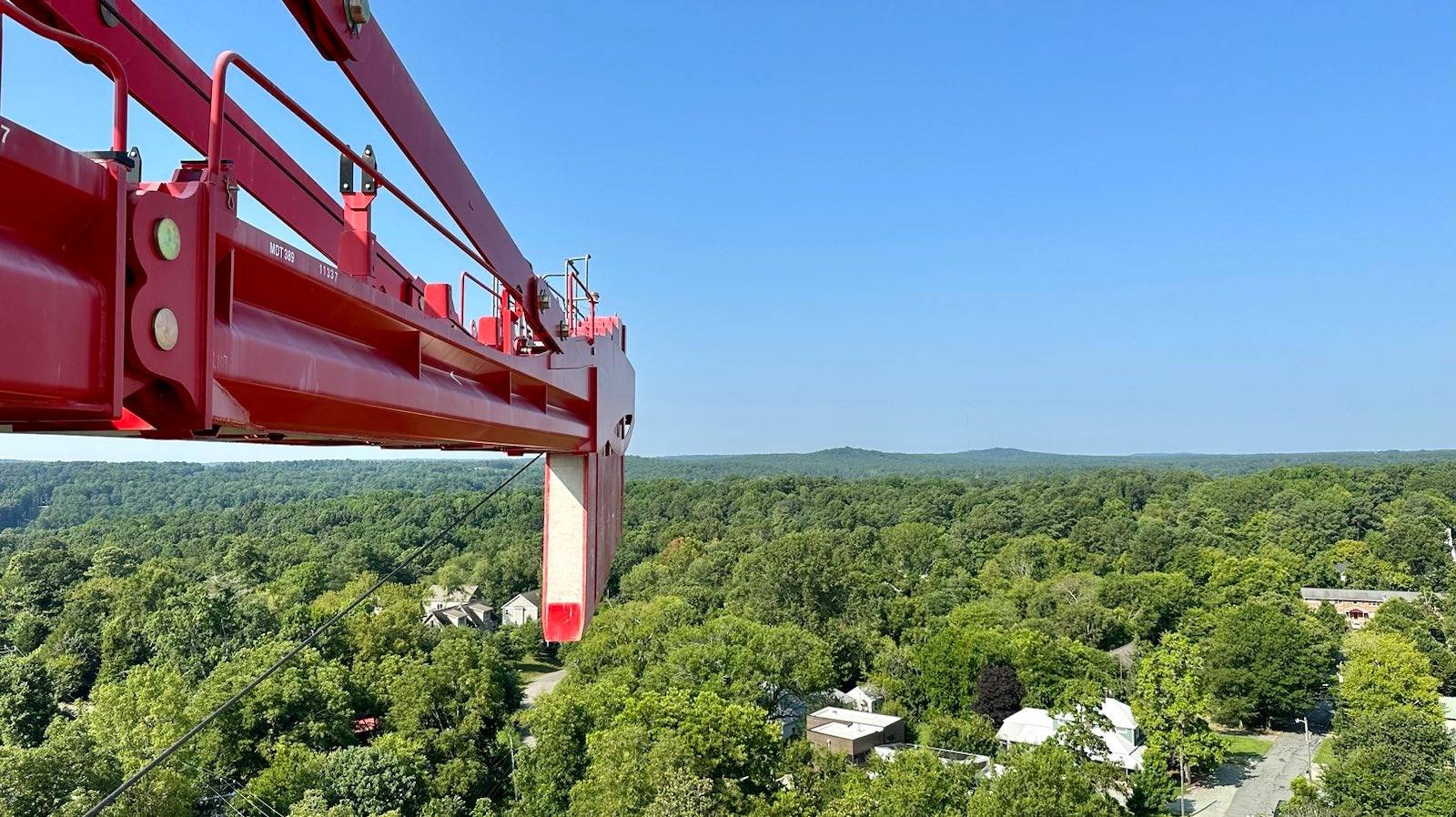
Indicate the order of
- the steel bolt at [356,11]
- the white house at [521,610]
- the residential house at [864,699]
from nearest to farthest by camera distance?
1. the steel bolt at [356,11]
2. the residential house at [864,699]
3. the white house at [521,610]

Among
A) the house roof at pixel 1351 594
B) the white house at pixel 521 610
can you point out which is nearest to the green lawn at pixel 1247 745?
the house roof at pixel 1351 594

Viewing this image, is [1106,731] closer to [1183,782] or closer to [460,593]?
[1183,782]

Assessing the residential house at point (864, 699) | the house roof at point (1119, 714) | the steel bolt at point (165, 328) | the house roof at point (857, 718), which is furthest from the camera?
the residential house at point (864, 699)

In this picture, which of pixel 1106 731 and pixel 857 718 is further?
pixel 857 718

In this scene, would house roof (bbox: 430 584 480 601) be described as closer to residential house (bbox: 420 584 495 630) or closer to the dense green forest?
residential house (bbox: 420 584 495 630)

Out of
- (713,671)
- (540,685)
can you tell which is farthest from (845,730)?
(540,685)

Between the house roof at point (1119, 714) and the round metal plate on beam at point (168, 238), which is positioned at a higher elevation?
the round metal plate on beam at point (168, 238)

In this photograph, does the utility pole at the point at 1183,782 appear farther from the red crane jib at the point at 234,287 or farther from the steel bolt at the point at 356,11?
the steel bolt at the point at 356,11

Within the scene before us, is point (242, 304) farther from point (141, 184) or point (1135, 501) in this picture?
point (1135, 501)
